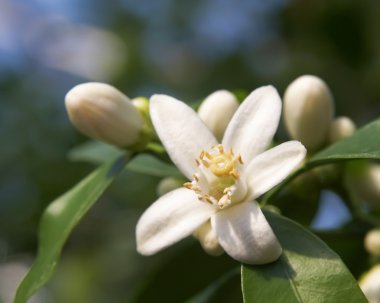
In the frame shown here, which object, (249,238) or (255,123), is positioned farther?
(255,123)

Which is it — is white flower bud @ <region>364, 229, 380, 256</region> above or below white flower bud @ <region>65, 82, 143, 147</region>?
below

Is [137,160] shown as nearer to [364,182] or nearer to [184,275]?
[184,275]

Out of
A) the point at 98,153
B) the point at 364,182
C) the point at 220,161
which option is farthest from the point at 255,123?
the point at 98,153

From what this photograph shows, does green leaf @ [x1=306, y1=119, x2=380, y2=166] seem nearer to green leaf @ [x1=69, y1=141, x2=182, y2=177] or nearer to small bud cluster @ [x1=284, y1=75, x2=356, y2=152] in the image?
small bud cluster @ [x1=284, y1=75, x2=356, y2=152]

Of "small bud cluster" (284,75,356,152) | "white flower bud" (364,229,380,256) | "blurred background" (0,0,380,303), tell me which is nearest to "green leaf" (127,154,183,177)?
"small bud cluster" (284,75,356,152)

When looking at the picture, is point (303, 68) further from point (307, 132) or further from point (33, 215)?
point (307, 132)

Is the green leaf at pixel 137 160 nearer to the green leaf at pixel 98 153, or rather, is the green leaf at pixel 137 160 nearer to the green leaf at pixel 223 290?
the green leaf at pixel 98 153
